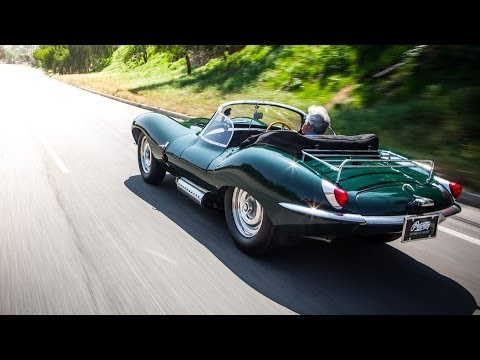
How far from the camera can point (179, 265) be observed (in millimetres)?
3564

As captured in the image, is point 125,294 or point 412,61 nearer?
point 125,294

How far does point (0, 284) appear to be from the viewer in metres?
3.18

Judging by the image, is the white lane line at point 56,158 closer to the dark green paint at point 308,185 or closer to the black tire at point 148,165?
the black tire at point 148,165

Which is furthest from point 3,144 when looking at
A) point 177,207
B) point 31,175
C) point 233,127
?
point 233,127

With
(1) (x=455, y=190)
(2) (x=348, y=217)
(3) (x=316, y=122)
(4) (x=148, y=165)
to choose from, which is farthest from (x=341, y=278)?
(4) (x=148, y=165)

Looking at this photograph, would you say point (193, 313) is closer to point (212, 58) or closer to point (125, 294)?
point (125, 294)

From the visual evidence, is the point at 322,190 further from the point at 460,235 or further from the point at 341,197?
the point at 460,235

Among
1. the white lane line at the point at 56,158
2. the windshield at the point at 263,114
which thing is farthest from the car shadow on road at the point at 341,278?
the white lane line at the point at 56,158

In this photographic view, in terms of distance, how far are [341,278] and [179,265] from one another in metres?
1.33

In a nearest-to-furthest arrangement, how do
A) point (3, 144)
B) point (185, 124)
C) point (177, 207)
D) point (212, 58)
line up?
point (177, 207) < point (185, 124) < point (3, 144) < point (212, 58)

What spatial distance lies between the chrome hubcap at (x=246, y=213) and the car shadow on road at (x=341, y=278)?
216mm

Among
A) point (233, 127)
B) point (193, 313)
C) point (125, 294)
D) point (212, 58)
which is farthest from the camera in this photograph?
point (212, 58)
